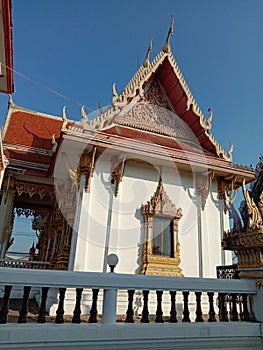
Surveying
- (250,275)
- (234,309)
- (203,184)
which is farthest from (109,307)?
(203,184)

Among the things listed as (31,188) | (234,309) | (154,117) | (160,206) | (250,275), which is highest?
(154,117)

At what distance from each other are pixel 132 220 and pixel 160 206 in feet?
2.01

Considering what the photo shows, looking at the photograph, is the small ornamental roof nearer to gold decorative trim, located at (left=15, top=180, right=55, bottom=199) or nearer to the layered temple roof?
the layered temple roof

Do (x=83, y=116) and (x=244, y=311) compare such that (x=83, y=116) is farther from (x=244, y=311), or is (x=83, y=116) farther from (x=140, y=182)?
(x=244, y=311)

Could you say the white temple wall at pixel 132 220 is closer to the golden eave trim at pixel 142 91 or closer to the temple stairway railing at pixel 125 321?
the golden eave trim at pixel 142 91

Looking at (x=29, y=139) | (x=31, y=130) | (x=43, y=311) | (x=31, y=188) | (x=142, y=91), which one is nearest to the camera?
(x=43, y=311)

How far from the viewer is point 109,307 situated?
2035mm

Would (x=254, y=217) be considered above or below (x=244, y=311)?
above

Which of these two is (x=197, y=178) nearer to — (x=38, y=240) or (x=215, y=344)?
(x=215, y=344)

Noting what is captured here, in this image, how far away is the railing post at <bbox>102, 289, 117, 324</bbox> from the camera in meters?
2.00

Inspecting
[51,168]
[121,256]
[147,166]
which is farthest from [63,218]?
[147,166]

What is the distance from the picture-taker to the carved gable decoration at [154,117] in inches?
242

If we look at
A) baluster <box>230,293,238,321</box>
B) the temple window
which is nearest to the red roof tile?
the temple window

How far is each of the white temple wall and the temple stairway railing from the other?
8.08 feet
